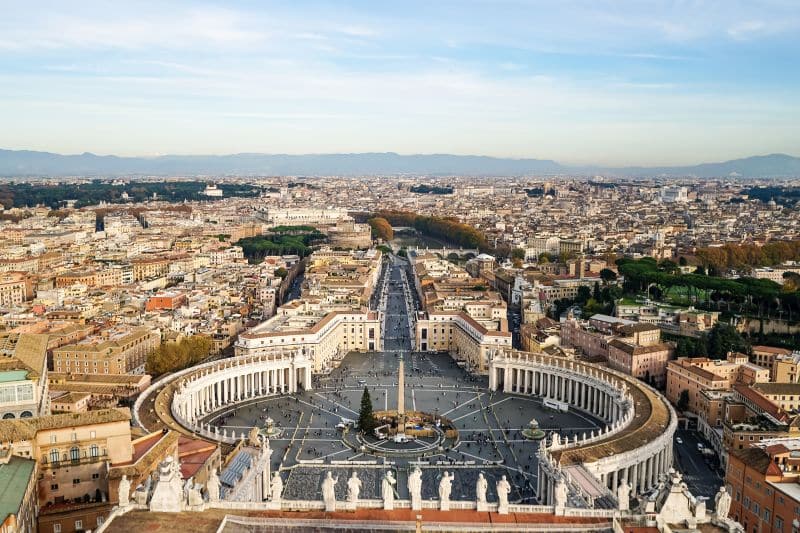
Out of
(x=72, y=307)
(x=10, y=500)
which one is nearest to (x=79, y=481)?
(x=10, y=500)

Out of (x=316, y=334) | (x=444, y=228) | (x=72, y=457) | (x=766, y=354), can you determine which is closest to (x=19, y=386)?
(x=72, y=457)

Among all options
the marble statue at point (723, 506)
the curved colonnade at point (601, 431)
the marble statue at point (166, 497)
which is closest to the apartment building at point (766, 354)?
the curved colonnade at point (601, 431)

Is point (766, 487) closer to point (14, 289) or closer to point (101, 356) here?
point (101, 356)

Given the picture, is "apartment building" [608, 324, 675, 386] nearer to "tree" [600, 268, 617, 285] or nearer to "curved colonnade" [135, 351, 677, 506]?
"curved colonnade" [135, 351, 677, 506]

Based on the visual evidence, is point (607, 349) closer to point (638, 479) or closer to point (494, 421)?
point (494, 421)

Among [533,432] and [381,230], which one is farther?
[381,230]

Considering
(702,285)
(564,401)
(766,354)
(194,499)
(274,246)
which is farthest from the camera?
(274,246)

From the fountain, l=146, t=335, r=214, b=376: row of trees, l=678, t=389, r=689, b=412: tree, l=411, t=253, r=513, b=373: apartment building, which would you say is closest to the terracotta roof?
the fountain
